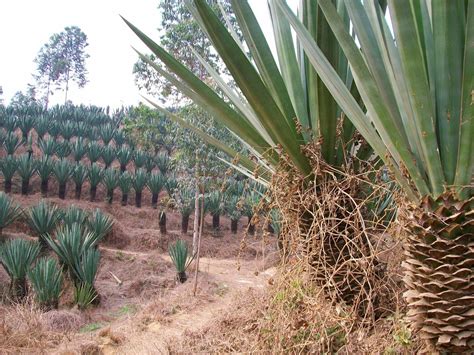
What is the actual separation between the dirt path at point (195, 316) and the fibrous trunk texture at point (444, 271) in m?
0.73

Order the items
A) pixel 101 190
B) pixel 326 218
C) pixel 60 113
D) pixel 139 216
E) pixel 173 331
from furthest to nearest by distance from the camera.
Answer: pixel 60 113 < pixel 101 190 < pixel 139 216 < pixel 173 331 < pixel 326 218

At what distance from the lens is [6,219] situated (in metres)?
8.15

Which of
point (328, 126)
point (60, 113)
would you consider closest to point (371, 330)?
point (328, 126)

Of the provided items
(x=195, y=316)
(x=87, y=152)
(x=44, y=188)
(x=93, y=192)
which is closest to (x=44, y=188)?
(x=44, y=188)

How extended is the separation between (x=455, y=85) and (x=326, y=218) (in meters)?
0.70

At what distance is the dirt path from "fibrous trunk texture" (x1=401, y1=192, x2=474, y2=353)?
73 cm

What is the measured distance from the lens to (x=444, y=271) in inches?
52.4

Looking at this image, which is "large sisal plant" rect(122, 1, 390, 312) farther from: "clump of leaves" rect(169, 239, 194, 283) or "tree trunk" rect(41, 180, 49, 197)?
"tree trunk" rect(41, 180, 49, 197)

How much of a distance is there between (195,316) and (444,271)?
448 centimetres

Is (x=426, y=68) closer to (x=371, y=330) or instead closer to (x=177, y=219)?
(x=371, y=330)

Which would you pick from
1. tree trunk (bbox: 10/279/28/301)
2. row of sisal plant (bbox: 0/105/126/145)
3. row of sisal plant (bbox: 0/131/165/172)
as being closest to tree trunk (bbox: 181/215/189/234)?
row of sisal plant (bbox: 0/131/165/172)

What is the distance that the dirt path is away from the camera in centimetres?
386

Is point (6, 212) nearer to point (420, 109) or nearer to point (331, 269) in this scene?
point (331, 269)

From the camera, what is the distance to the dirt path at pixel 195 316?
386 cm
